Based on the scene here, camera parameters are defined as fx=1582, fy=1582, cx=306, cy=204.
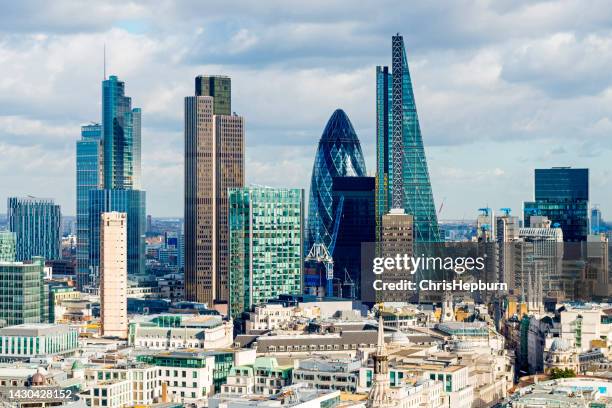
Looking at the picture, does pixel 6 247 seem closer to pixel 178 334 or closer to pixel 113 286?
pixel 113 286

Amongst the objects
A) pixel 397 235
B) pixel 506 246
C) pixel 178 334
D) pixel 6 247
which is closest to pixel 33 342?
pixel 178 334

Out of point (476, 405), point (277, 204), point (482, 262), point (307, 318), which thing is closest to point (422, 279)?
point (482, 262)

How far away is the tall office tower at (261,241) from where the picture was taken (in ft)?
566

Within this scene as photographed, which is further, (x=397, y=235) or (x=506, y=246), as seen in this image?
(x=397, y=235)

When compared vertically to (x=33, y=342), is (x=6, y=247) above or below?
above

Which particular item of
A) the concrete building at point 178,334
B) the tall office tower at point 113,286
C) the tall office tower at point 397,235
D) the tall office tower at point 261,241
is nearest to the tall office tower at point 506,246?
the tall office tower at point 397,235

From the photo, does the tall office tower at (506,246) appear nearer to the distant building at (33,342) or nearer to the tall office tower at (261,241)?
the tall office tower at (261,241)

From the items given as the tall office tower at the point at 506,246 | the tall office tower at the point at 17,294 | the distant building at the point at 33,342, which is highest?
the tall office tower at the point at 506,246

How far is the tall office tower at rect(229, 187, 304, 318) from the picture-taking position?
566ft

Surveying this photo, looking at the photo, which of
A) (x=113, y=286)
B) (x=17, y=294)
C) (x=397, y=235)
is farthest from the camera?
(x=397, y=235)

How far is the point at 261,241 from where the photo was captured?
174 meters

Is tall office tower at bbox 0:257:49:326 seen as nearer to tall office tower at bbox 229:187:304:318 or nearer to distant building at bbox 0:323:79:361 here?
distant building at bbox 0:323:79:361

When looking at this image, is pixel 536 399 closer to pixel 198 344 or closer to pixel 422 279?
pixel 198 344

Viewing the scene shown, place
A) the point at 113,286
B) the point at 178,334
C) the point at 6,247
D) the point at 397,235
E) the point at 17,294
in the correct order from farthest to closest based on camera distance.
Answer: the point at 397,235, the point at 6,247, the point at 17,294, the point at 113,286, the point at 178,334
